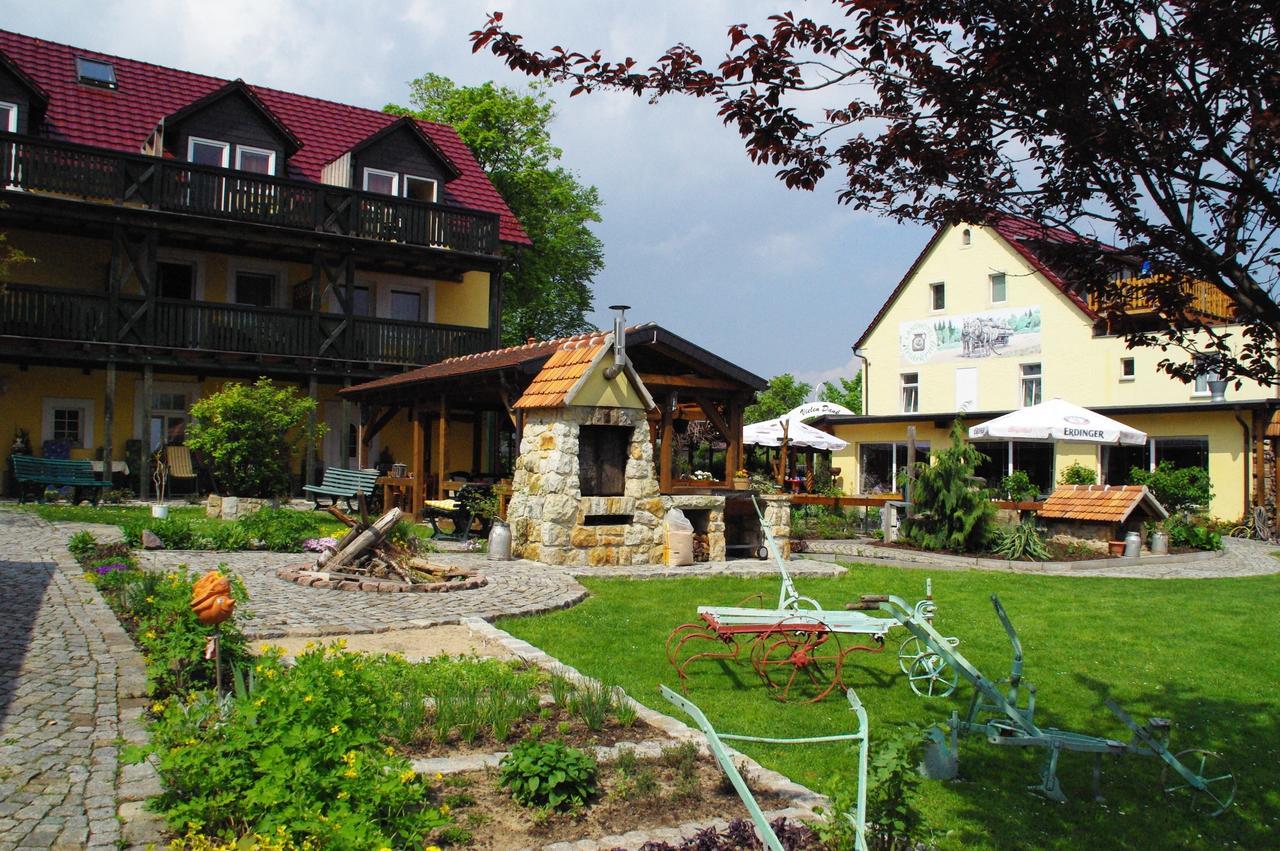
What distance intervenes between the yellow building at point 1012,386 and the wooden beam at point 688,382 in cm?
1026

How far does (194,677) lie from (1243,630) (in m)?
9.47

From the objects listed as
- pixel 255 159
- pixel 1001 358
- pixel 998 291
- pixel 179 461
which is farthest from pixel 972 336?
pixel 179 461

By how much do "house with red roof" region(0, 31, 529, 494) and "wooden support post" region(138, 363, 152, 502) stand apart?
47mm

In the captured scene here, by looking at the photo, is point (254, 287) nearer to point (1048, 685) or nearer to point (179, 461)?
point (179, 461)

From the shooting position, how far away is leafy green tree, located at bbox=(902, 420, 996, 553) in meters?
16.8

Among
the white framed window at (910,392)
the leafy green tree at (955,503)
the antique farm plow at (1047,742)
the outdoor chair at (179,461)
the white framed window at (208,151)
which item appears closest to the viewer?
the antique farm plow at (1047,742)

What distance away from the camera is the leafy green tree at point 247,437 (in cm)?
1734

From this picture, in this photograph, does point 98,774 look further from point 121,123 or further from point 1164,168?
point 121,123

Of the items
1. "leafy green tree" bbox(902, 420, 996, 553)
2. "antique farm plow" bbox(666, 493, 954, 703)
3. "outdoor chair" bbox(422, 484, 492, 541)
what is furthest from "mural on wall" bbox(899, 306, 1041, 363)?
"antique farm plow" bbox(666, 493, 954, 703)

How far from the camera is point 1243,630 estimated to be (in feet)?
32.7

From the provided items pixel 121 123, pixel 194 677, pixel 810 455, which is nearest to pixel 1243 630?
pixel 194 677

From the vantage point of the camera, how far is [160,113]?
23.3 meters

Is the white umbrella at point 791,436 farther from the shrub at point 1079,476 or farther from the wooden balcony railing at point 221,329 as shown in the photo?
the wooden balcony railing at point 221,329

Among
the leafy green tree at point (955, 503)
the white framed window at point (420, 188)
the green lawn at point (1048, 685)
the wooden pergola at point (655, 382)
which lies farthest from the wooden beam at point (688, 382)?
the white framed window at point (420, 188)
